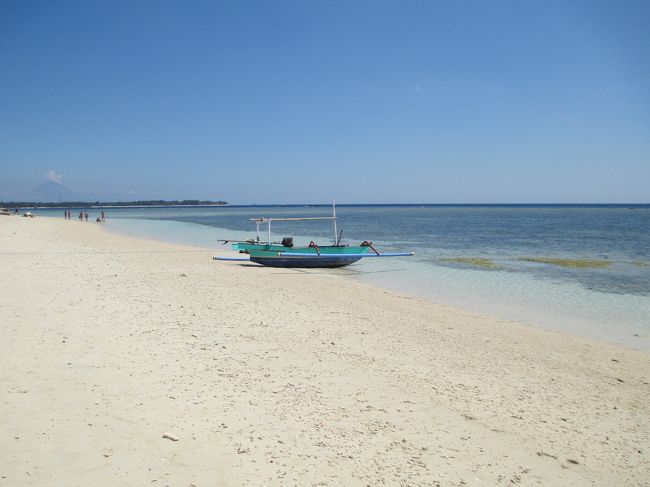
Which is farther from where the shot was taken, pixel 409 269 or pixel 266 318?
pixel 409 269

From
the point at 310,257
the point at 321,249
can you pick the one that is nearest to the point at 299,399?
the point at 310,257

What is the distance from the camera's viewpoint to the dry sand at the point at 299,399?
3986 millimetres

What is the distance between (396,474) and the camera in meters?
3.94

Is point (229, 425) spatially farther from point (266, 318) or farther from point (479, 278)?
point (479, 278)

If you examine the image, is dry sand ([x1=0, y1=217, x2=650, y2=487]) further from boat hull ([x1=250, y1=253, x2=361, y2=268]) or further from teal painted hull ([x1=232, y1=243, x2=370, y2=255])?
teal painted hull ([x1=232, y1=243, x2=370, y2=255])

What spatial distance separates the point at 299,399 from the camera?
5332 millimetres

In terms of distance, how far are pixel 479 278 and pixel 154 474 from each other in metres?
15.0

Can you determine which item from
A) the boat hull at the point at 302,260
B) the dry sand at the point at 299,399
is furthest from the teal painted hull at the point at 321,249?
the dry sand at the point at 299,399

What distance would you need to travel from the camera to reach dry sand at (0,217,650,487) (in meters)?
3.99

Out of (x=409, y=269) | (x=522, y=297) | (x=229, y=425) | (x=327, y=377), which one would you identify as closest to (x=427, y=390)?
(x=327, y=377)

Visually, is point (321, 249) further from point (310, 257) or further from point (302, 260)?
point (302, 260)

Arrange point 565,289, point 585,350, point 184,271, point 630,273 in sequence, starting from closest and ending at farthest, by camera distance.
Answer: point 585,350, point 565,289, point 184,271, point 630,273

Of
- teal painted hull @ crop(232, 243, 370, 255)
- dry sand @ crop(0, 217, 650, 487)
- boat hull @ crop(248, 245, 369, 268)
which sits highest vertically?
teal painted hull @ crop(232, 243, 370, 255)

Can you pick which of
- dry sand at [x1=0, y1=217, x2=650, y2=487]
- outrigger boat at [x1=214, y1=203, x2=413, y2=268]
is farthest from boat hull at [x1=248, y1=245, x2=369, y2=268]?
dry sand at [x1=0, y1=217, x2=650, y2=487]
